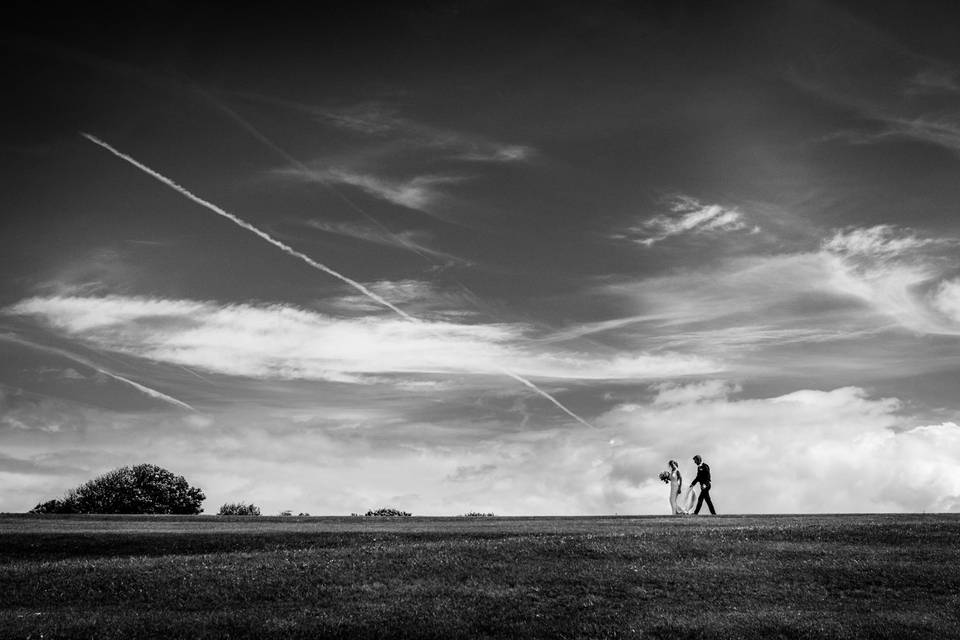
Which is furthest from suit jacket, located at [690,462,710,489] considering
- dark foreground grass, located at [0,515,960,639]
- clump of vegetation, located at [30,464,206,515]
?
clump of vegetation, located at [30,464,206,515]

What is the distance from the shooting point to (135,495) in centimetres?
8194

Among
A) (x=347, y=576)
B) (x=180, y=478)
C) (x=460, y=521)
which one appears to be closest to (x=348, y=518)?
(x=460, y=521)

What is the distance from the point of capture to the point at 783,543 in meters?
29.1

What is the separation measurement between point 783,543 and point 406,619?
1442 centimetres

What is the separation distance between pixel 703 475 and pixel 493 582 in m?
20.1

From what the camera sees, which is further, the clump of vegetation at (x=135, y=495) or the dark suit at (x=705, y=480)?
the clump of vegetation at (x=135, y=495)

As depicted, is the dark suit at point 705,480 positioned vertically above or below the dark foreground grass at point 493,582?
above

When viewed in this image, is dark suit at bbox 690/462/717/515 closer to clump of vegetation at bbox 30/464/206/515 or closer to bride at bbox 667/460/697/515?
bride at bbox 667/460/697/515

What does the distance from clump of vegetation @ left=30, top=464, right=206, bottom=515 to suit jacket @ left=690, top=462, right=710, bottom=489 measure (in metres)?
55.2

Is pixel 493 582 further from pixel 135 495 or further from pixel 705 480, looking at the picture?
pixel 135 495

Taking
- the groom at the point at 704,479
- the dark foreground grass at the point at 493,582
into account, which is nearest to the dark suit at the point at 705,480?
the groom at the point at 704,479

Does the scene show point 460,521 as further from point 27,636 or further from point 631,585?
point 27,636

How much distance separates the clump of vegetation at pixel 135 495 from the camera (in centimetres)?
8131

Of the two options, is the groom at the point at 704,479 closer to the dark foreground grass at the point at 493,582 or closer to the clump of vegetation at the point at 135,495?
the dark foreground grass at the point at 493,582
